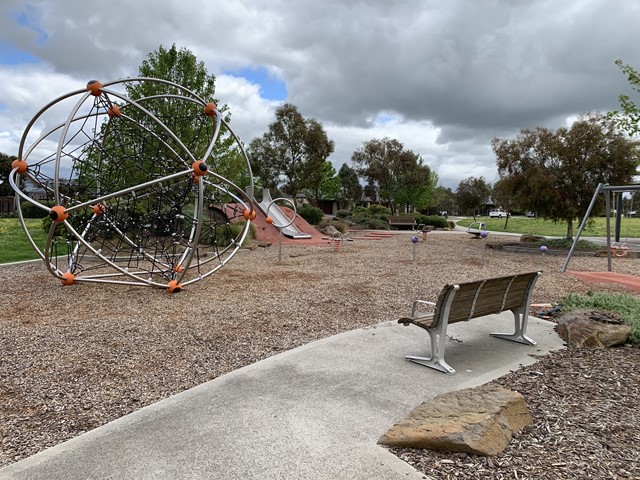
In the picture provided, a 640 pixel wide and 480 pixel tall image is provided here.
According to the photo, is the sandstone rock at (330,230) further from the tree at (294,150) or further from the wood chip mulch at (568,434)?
the wood chip mulch at (568,434)

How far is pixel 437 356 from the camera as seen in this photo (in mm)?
4273

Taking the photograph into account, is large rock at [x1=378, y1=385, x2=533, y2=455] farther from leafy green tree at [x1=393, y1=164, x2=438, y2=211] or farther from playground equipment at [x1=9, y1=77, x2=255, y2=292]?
leafy green tree at [x1=393, y1=164, x2=438, y2=211]

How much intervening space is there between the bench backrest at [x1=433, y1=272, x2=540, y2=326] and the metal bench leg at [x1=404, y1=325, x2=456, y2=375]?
0.11 m

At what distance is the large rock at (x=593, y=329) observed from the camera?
471cm

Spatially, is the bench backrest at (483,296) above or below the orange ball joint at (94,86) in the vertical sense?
below

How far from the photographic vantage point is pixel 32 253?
13.5m

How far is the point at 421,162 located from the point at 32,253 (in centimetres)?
3554

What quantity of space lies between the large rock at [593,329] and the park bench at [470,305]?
17.2 inches

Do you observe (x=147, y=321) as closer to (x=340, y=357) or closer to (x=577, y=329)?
(x=340, y=357)

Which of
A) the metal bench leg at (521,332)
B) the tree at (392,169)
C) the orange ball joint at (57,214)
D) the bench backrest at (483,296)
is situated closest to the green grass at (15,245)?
the orange ball joint at (57,214)

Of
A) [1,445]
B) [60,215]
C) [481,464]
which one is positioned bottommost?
[1,445]

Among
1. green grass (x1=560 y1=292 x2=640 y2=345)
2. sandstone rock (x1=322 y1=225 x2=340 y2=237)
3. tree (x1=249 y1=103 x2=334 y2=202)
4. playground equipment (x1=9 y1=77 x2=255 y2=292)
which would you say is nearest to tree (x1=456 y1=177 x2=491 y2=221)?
tree (x1=249 y1=103 x2=334 y2=202)

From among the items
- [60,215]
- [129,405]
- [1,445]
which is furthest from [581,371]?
[60,215]

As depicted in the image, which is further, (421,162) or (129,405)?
(421,162)
